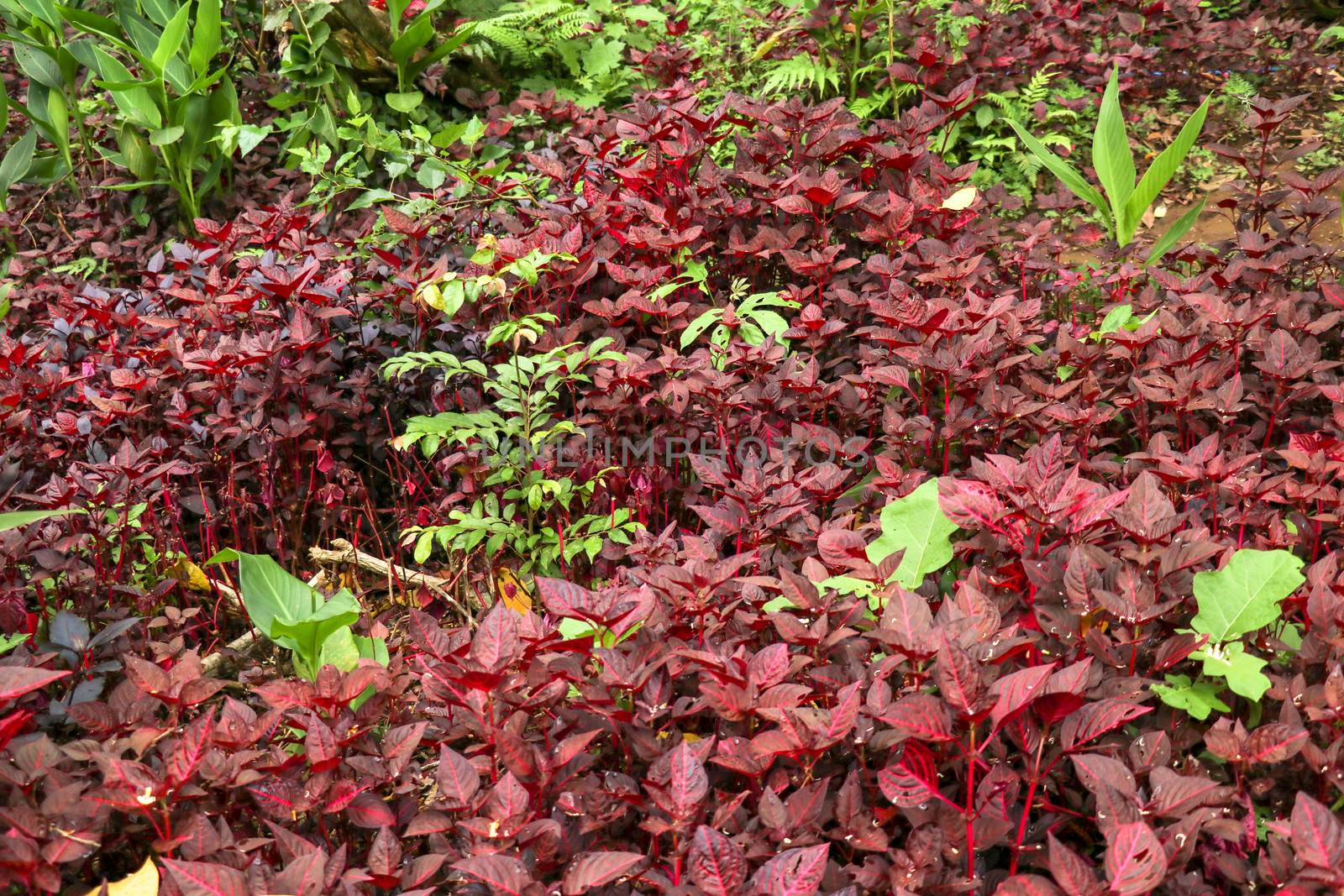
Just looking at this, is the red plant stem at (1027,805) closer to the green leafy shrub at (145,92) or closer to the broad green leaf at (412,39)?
the green leafy shrub at (145,92)

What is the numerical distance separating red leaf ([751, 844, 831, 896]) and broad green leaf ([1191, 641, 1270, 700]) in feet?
2.32

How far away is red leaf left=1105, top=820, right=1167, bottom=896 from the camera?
1.38m

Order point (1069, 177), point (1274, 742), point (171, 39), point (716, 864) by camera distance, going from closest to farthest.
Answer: point (716, 864), point (1274, 742), point (1069, 177), point (171, 39)

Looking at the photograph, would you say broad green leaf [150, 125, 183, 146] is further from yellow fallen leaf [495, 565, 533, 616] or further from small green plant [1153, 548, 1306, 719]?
small green plant [1153, 548, 1306, 719]

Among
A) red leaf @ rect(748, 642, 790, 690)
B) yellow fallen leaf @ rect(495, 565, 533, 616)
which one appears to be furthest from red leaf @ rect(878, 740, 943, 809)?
yellow fallen leaf @ rect(495, 565, 533, 616)

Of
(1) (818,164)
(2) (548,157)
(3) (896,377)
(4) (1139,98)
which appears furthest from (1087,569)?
(4) (1139,98)

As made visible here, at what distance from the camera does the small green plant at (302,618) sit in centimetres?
215

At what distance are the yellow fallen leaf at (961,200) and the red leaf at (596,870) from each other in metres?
2.37

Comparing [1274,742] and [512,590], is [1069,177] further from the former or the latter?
[1274,742]

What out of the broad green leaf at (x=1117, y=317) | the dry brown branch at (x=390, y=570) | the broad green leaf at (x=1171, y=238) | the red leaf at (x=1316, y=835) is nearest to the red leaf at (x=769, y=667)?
the red leaf at (x=1316, y=835)

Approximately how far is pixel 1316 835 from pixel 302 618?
183 cm

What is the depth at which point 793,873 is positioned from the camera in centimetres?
150

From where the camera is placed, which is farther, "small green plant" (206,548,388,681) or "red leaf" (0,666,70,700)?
"small green plant" (206,548,388,681)

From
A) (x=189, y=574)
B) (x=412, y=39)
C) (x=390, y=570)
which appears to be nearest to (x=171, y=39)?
(x=412, y=39)
